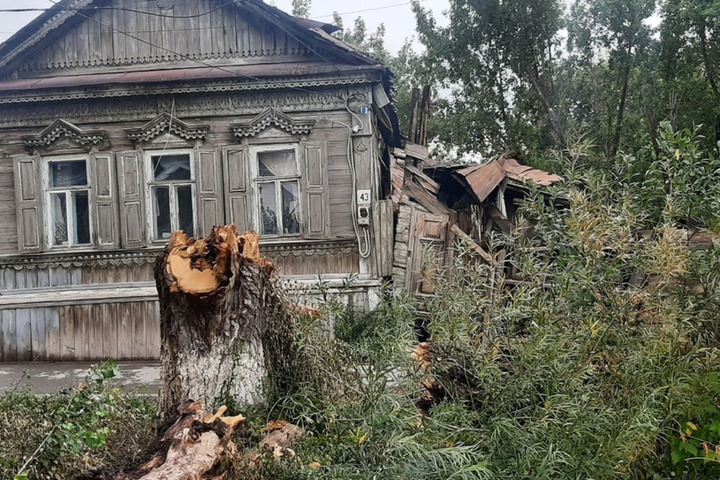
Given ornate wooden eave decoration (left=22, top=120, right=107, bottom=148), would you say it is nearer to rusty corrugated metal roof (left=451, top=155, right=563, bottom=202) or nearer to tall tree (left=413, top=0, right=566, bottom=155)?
rusty corrugated metal roof (left=451, top=155, right=563, bottom=202)

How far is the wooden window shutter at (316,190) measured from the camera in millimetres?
8297

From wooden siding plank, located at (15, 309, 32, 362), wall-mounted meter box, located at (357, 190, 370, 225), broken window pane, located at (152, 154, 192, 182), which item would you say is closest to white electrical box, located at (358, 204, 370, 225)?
wall-mounted meter box, located at (357, 190, 370, 225)

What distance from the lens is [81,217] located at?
8.65 metres

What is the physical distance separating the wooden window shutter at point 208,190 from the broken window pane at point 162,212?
1.74ft

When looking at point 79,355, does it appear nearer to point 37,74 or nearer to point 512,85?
point 37,74

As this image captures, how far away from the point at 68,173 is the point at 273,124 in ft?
11.0

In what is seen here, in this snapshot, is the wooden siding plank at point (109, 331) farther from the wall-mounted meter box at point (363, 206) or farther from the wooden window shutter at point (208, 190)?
the wall-mounted meter box at point (363, 206)

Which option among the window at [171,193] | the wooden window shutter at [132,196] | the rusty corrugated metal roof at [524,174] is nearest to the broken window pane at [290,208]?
the window at [171,193]

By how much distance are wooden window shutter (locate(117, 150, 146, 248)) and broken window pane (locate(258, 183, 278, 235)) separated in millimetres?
1821

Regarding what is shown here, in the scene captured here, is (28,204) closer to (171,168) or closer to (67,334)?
(67,334)

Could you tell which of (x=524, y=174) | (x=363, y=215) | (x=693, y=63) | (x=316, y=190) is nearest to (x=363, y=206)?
(x=363, y=215)

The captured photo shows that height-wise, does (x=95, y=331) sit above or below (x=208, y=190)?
below

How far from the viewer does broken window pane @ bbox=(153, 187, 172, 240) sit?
28.1 ft

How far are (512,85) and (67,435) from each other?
63.3ft
